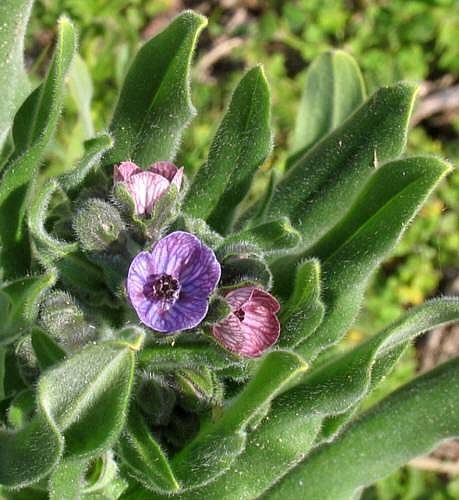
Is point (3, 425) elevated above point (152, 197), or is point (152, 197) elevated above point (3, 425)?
point (152, 197)

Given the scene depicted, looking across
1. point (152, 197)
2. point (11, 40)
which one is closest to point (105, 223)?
point (152, 197)

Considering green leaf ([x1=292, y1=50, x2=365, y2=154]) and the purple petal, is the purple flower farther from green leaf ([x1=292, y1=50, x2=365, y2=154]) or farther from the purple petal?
green leaf ([x1=292, y1=50, x2=365, y2=154])

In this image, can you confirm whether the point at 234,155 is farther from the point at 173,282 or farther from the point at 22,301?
the point at 22,301

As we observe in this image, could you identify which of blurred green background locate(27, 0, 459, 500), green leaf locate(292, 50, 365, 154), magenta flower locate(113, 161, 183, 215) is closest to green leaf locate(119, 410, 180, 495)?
magenta flower locate(113, 161, 183, 215)

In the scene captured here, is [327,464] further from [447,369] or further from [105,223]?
[105,223]

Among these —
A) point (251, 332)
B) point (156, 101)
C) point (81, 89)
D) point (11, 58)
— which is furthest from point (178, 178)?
point (81, 89)

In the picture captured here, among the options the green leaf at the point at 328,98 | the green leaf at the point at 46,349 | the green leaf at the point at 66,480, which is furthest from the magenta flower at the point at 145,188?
the green leaf at the point at 328,98
